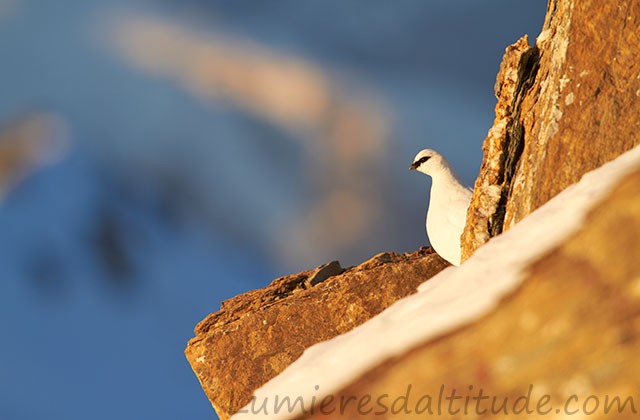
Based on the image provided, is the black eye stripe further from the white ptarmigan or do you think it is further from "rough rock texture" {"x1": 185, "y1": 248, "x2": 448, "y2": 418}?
"rough rock texture" {"x1": 185, "y1": 248, "x2": 448, "y2": 418}

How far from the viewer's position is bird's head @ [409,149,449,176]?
777cm

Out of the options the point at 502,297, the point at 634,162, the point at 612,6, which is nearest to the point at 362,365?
the point at 502,297

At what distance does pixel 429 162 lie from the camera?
7789mm

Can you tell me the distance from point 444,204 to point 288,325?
1733 millimetres

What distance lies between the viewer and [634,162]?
11.6ft

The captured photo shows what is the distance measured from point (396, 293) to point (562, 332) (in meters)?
4.00

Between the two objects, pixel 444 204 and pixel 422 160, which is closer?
pixel 444 204

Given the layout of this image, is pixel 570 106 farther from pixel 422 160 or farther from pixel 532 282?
pixel 422 160

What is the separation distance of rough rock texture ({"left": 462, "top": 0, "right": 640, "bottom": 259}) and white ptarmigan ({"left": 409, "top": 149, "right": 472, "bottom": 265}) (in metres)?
1.31

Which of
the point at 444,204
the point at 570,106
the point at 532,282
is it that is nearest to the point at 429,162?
the point at 444,204

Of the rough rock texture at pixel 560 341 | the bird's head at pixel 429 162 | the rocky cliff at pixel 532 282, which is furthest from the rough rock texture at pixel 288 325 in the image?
the rough rock texture at pixel 560 341

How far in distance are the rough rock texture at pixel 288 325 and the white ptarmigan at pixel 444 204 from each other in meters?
0.37

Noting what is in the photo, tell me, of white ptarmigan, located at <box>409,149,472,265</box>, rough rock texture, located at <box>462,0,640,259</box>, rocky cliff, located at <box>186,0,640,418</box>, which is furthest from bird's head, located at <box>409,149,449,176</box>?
rough rock texture, located at <box>462,0,640,259</box>

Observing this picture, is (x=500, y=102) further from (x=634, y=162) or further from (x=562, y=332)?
(x=562, y=332)
